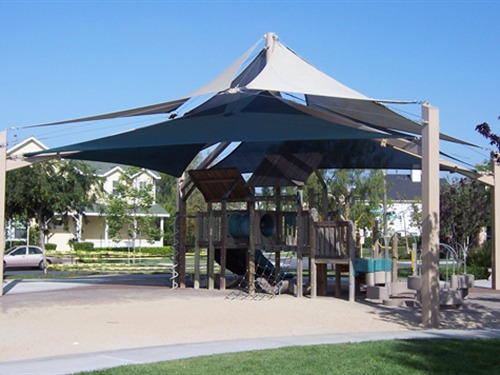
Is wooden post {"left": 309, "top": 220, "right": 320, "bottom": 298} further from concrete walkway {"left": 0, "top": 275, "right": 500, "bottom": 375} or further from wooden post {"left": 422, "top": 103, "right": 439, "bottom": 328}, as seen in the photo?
concrete walkway {"left": 0, "top": 275, "right": 500, "bottom": 375}

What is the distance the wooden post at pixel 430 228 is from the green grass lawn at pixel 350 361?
3.08m

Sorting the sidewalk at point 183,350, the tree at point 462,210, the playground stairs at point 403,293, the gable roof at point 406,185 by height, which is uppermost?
the gable roof at point 406,185

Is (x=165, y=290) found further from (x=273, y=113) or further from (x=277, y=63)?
(x=277, y=63)

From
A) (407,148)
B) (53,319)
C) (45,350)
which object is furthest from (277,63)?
(45,350)

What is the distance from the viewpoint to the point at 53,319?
15.0 meters

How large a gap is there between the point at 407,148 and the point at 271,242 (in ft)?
20.0

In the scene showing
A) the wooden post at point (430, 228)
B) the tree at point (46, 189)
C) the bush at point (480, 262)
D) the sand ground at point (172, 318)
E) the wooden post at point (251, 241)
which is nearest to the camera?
the sand ground at point (172, 318)

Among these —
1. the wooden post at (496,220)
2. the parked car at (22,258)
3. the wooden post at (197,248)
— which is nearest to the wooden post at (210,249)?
the wooden post at (197,248)

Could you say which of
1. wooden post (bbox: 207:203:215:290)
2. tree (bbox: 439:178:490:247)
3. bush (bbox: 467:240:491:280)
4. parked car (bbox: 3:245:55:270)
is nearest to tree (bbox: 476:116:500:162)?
wooden post (bbox: 207:203:215:290)

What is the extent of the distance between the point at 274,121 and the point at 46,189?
18.2m

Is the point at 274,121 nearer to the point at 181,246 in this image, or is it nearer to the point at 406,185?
the point at 181,246

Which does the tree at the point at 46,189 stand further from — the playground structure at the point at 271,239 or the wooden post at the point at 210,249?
the wooden post at the point at 210,249

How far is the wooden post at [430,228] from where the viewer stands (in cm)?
1459

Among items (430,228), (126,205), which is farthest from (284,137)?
(126,205)
